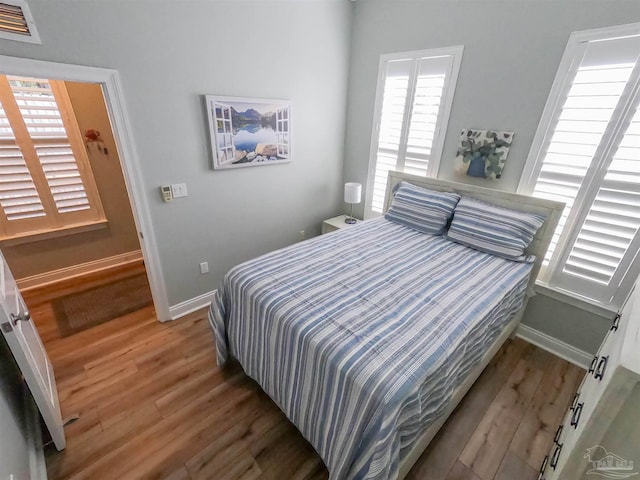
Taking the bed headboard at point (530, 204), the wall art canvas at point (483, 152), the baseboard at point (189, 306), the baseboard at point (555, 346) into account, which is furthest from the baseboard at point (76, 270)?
the baseboard at point (555, 346)

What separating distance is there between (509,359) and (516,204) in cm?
122

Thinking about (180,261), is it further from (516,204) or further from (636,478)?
(516,204)

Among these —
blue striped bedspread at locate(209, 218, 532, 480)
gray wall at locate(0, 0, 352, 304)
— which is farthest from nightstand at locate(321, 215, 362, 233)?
blue striped bedspread at locate(209, 218, 532, 480)

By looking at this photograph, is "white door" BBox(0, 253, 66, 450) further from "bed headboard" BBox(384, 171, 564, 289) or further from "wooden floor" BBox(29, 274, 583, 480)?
"bed headboard" BBox(384, 171, 564, 289)

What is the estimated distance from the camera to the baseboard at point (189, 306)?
2492 millimetres

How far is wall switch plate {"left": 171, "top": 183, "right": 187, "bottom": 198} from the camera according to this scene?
219cm

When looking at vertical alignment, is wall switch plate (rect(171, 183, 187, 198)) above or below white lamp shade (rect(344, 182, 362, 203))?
above

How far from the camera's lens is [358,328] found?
1.32 metres

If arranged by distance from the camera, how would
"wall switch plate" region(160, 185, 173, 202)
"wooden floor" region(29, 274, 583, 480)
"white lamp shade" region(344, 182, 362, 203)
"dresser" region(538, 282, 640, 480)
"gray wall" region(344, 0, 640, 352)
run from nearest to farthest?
"dresser" region(538, 282, 640, 480)
"wooden floor" region(29, 274, 583, 480)
"gray wall" region(344, 0, 640, 352)
"wall switch plate" region(160, 185, 173, 202)
"white lamp shade" region(344, 182, 362, 203)

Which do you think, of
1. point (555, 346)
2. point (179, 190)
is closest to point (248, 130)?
point (179, 190)

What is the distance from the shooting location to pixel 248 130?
242cm

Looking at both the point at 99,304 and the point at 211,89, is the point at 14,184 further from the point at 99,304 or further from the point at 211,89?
the point at 211,89

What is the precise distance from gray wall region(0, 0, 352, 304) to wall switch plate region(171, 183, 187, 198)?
38 mm

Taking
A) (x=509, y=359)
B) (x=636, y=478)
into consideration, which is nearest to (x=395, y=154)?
(x=509, y=359)
